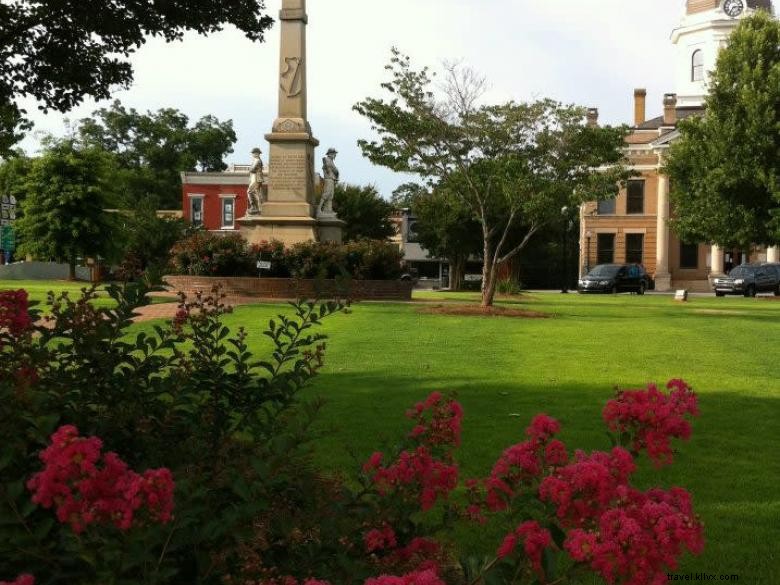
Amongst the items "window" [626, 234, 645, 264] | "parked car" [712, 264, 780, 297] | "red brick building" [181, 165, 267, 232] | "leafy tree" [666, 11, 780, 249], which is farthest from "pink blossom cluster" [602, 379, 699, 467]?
"red brick building" [181, 165, 267, 232]

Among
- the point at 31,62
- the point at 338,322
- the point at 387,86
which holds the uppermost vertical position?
the point at 387,86

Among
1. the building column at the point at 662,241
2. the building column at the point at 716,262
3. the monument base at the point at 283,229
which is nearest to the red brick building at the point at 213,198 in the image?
the building column at the point at 662,241

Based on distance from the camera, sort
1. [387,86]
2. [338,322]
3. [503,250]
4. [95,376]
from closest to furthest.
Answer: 1. [95,376]
2. [338,322]
3. [387,86]
4. [503,250]

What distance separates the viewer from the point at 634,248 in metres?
64.2

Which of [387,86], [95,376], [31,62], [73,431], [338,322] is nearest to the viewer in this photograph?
[73,431]

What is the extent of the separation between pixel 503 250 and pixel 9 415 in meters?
55.7

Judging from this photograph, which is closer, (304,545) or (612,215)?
(304,545)

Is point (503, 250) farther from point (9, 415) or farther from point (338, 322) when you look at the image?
point (9, 415)

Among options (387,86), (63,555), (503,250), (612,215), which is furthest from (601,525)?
(612,215)

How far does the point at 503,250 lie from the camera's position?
57.8 m

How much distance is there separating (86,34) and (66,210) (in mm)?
43423

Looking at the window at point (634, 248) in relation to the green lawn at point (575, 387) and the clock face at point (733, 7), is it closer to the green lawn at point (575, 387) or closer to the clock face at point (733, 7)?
the clock face at point (733, 7)

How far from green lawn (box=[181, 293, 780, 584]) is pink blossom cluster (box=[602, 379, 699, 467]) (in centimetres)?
128

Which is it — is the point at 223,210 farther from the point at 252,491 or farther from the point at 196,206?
the point at 252,491
